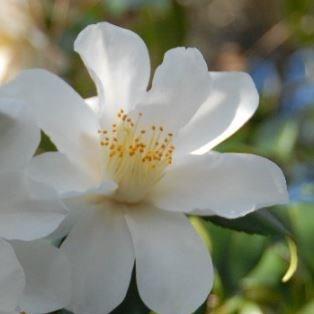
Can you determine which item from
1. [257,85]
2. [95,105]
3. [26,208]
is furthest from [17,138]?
[257,85]

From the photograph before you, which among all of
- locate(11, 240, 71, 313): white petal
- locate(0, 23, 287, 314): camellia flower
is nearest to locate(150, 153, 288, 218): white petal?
locate(0, 23, 287, 314): camellia flower

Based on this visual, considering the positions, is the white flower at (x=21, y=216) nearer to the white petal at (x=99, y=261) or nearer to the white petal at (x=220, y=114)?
the white petal at (x=99, y=261)

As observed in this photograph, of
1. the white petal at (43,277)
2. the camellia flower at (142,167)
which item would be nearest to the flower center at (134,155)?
the camellia flower at (142,167)

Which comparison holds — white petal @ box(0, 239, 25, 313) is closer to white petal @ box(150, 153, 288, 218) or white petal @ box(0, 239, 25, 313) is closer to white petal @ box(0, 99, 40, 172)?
white petal @ box(0, 99, 40, 172)

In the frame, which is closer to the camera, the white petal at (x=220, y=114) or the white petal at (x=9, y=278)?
the white petal at (x=9, y=278)

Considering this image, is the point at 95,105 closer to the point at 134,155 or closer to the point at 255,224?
the point at 134,155

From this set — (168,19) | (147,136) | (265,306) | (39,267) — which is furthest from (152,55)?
(39,267)
